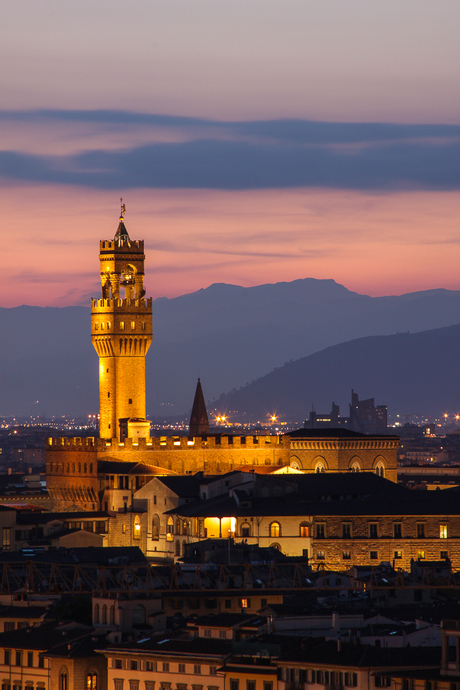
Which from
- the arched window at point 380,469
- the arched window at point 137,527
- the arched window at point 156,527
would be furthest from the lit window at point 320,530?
the arched window at point 380,469

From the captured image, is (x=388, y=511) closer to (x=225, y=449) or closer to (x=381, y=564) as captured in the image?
(x=381, y=564)

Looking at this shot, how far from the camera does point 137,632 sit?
76.9 metres

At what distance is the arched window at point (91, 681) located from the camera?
241ft

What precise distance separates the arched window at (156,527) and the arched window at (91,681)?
42.7 meters

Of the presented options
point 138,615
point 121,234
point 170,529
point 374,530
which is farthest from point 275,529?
point 121,234

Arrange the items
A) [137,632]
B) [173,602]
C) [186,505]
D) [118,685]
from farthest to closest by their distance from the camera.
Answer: [186,505], [173,602], [137,632], [118,685]

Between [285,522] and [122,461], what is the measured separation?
69.5 feet

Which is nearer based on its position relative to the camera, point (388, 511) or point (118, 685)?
point (118, 685)

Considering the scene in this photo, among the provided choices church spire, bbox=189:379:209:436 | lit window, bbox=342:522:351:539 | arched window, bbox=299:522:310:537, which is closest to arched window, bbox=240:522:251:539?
arched window, bbox=299:522:310:537

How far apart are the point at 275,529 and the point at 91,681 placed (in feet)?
121

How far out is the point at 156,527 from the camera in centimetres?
11744

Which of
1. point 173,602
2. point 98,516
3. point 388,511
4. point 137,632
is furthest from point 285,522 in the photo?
point 137,632

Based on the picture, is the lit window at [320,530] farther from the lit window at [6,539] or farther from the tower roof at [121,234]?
the tower roof at [121,234]

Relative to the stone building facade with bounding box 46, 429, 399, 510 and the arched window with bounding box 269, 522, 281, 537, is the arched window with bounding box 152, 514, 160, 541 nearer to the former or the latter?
→ the stone building facade with bounding box 46, 429, 399, 510
